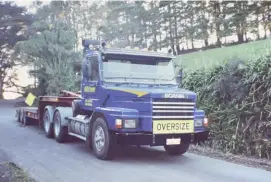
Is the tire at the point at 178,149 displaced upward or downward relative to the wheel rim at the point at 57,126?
downward

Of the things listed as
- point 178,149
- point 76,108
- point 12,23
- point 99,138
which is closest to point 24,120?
point 76,108

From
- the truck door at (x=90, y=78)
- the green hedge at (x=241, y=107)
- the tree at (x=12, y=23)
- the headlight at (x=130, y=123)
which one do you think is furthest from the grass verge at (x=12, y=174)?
the tree at (x=12, y=23)

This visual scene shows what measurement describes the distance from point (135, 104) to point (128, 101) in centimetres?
21

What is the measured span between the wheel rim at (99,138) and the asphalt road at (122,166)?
301 mm

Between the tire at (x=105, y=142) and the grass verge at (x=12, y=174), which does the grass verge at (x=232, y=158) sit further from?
the grass verge at (x=12, y=174)

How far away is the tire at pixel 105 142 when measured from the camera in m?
7.29

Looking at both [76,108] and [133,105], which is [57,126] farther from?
[133,105]

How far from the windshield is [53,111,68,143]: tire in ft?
9.21

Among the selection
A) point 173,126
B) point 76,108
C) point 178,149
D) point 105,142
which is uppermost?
point 76,108

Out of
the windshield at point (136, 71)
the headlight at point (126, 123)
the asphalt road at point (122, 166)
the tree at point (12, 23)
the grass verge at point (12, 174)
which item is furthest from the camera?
the tree at point (12, 23)

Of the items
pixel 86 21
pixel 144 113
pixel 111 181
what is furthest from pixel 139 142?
pixel 86 21

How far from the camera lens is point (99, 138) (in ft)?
25.2

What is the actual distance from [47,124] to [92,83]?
3643 mm

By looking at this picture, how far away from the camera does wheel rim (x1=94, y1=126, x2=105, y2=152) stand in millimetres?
7574
